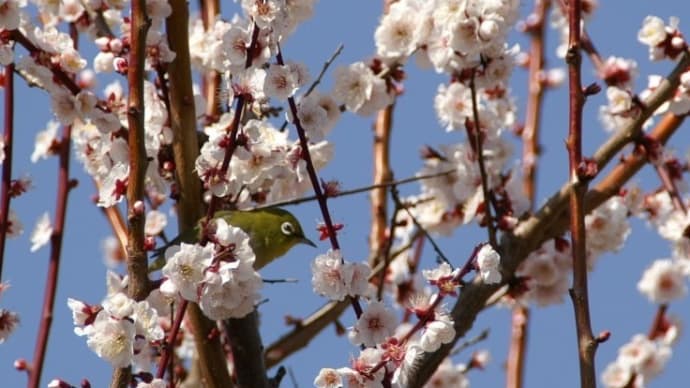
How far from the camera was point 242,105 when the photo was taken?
10.1 ft

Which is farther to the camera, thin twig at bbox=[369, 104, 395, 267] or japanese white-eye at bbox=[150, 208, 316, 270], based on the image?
thin twig at bbox=[369, 104, 395, 267]

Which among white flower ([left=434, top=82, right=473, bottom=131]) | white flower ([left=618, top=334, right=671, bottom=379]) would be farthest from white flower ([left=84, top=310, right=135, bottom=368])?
white flower ([left=618, top=334, right=671, bottom=379])

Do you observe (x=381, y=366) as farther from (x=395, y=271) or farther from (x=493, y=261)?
(x=395, y=271)

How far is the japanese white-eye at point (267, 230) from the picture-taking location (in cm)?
410

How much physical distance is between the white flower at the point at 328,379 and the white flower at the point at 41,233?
1775mm

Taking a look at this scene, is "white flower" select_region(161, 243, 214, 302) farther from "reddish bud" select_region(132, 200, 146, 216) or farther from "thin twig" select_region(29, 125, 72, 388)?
"thin twig" select_region(29, 125, 72, 388)

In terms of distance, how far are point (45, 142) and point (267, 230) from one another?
1.01m

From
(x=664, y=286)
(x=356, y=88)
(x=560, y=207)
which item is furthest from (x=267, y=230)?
(x=664, y=286)

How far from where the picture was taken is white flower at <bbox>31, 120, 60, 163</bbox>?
183 inches

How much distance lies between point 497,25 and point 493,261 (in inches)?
49.6

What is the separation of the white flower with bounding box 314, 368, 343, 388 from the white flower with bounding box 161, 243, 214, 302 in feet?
1.16

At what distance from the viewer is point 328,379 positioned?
2.98m

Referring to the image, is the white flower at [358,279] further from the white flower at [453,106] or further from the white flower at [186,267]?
the white flower at [453,106]

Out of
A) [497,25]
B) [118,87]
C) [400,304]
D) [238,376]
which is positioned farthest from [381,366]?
[400,304]
